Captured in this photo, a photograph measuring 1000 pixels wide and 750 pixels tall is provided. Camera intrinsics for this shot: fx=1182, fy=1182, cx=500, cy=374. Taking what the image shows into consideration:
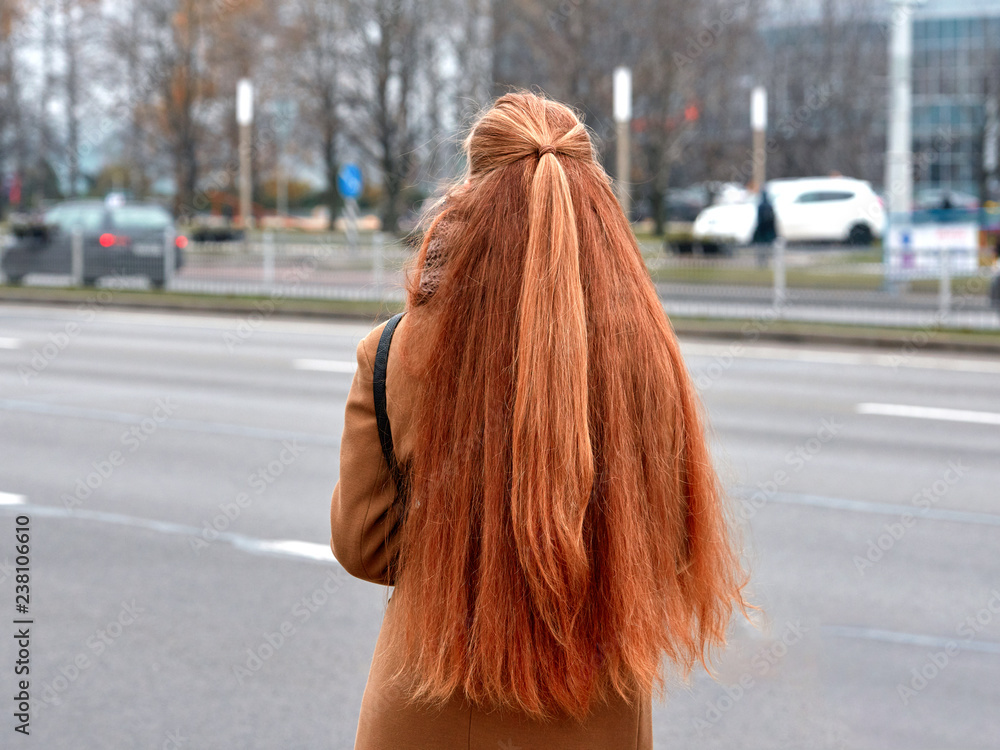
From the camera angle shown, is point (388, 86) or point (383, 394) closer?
point (383, 394)

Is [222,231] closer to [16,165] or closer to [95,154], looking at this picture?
[16,165]

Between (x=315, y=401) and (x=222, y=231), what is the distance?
85.9 feet

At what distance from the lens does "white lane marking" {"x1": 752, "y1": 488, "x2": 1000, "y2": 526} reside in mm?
6727

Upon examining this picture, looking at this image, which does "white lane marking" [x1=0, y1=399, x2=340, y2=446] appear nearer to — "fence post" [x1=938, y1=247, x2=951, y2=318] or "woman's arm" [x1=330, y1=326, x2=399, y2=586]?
"woman's arm" [x1=330, y1=326, x2=399, y2=586]

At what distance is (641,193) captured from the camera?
4431 cm

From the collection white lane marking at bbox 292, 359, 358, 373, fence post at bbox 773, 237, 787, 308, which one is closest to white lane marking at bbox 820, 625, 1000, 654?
white lane marking at bbox 292, 359, 358, 373

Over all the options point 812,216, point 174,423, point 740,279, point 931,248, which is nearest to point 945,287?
point 931,248

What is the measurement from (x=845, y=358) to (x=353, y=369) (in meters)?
6.29

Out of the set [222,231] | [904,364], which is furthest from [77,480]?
[222,231]

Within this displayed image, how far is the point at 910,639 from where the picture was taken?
187 inches

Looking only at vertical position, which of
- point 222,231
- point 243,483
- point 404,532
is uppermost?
point 222,231

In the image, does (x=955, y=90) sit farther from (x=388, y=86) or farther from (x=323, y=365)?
(x=323, y=365)

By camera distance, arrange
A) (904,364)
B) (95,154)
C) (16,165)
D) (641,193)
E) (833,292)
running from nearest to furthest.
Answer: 1. (904,364)
2. (833,292)
3. (641,193)
4. (16,165)
5. (95,154)

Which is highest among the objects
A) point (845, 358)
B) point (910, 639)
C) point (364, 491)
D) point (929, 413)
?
point (364, 491)
